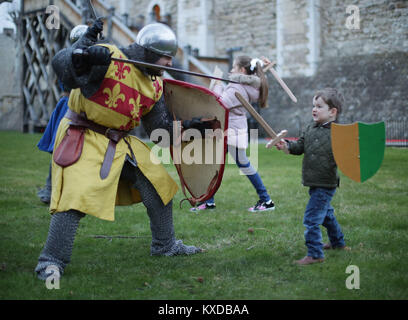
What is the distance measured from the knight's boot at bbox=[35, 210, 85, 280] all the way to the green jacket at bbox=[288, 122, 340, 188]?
161cm

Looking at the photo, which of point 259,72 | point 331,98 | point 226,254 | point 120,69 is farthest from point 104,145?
point 259,72

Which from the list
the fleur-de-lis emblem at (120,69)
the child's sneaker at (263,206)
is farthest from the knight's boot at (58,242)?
the child's sneaker at (263,206)

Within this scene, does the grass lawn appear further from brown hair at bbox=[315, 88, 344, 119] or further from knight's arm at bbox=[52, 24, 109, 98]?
knight's arm at bbox=[52, 24, 109, 98]

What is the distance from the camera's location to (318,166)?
3.54 m

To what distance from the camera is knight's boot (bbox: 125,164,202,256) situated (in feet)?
12.1

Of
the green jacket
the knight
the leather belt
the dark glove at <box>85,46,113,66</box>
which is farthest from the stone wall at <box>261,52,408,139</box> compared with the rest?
the dark glove at <box>85,46,113,66</box>

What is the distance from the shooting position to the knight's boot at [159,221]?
3.70 m

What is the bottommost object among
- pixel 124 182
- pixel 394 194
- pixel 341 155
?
pixel 394 194

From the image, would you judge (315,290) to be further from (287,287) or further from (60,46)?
(60,46)

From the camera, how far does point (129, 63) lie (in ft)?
11.2

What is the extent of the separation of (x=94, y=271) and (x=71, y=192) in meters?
0.64

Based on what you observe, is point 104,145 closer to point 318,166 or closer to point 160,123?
point 160,123

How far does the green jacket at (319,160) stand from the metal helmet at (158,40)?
116 cm
